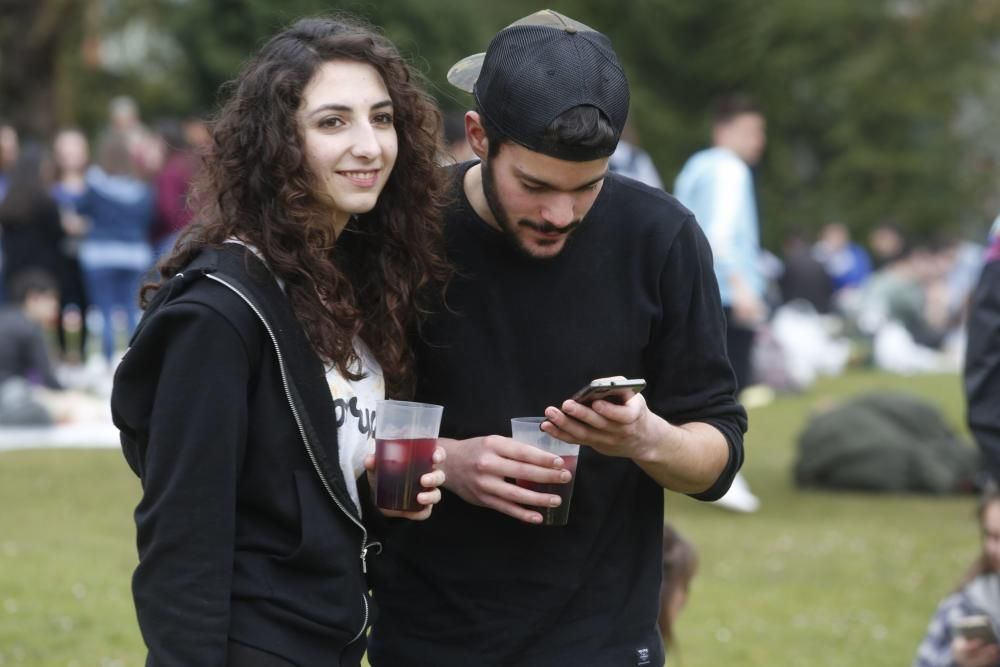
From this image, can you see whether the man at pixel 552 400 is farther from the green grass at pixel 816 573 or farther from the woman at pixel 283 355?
the green grass at pixel 816 573

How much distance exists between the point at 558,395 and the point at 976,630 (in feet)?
7.61

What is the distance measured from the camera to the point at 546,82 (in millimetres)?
2852

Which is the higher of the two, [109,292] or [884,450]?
[884,450]

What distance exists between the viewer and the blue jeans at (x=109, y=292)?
13.6 m

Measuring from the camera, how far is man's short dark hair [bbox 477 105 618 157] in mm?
2801

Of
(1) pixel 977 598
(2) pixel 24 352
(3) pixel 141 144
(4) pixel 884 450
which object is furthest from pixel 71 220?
(1) pixel 977 598

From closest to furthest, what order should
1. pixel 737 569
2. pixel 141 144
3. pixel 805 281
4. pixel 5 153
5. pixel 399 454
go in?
pixel 399 454 → pixel 737 569 → pixel 5 153 → pixel 141 144 → pixel 805 281

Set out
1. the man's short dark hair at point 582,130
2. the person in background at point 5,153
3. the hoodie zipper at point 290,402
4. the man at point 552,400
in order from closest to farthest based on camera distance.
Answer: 1. the hoodie zipper at point 290,402
2. the man's short dark hair at point 582,130
3. the man at point 552,400
4. the person in background at point 5,153

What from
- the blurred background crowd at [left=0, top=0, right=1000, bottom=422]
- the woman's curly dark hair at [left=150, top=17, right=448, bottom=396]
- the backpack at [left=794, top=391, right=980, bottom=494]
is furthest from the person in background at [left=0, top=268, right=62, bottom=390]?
the woman's curly dark hair at [left=150, top=17, right=448, bottom=396]

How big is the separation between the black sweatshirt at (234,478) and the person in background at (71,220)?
39.0ft

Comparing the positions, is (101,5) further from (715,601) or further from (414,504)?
(414,504)

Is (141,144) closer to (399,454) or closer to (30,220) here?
(30,220)

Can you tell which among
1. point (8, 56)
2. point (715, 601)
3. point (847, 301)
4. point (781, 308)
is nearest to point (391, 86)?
point (715, 601)

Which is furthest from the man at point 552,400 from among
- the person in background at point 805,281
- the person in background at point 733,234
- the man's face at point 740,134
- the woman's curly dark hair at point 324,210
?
the person in background at point 805,281
